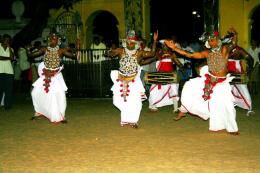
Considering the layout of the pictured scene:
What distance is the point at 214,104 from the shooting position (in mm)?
10070

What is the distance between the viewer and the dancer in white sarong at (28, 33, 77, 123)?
38.9 ft

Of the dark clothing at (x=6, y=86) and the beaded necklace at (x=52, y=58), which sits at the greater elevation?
the beaded necklace at (x=52, y=58)

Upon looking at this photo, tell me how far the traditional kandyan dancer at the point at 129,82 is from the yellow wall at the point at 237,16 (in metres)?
13.0

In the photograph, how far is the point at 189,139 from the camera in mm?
9484

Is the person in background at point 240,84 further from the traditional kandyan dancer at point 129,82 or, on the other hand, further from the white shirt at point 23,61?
the white shirt at point 23,61

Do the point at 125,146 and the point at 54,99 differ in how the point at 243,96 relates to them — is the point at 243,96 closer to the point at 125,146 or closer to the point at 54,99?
the point at 54,99

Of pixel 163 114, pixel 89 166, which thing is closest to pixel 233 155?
pixel 89 166

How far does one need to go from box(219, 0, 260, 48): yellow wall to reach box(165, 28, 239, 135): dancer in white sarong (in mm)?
13599

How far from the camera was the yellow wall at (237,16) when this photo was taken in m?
23.6

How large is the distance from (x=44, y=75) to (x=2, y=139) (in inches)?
98.1

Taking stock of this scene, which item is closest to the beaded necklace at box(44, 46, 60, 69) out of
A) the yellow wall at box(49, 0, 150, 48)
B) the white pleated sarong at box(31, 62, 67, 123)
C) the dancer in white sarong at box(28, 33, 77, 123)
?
the dancer in white sarong at box(28, 33, 77, 123)

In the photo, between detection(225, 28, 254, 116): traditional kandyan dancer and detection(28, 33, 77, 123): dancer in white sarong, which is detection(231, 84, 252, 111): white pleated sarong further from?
detection(28, 33, 77, 123): dancer in white sarong

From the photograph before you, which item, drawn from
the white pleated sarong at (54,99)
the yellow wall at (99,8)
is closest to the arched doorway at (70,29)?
the yellow wall at (99,8)

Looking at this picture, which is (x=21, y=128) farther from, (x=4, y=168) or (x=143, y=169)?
(x=143, y=169)
